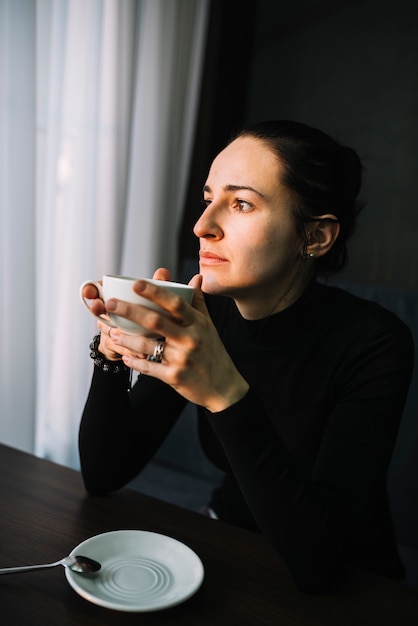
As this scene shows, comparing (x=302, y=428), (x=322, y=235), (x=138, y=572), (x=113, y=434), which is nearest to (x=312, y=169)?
(x=322, y=235)

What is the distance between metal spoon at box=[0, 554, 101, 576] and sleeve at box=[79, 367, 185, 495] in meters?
0.25

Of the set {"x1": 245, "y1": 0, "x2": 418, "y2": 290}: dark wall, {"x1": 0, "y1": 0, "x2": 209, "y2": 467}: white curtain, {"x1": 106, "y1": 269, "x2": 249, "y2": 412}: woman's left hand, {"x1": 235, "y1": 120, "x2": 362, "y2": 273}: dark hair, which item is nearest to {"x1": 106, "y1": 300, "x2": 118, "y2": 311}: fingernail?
{"x1": 106, "y1": 269, "x2": 249, "y2": 412}: woman's left hand

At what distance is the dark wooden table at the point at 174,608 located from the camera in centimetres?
61

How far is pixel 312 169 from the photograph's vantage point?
1.10 meters

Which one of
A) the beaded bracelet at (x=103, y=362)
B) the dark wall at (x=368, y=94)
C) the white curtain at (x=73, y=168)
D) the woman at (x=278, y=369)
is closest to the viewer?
the woman at (x=278, y=369)

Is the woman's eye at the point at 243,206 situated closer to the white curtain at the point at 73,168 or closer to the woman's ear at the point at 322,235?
the woman's ear at the point at 322,235

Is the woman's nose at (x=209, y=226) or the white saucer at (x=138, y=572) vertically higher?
the woman's nose at (x=209, y=226)

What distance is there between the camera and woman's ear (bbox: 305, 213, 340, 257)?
1.16m

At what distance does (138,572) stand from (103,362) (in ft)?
1.21

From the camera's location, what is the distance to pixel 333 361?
109 cm

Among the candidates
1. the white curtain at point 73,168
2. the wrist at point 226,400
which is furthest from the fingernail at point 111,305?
the white curtain at point 73,168

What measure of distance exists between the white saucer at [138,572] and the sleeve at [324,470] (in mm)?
129

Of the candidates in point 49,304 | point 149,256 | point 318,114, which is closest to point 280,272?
point 49,304

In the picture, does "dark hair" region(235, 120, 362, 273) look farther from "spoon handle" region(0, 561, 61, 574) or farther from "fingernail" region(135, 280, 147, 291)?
"spoon handle" region(0, 561, 61, 574)
